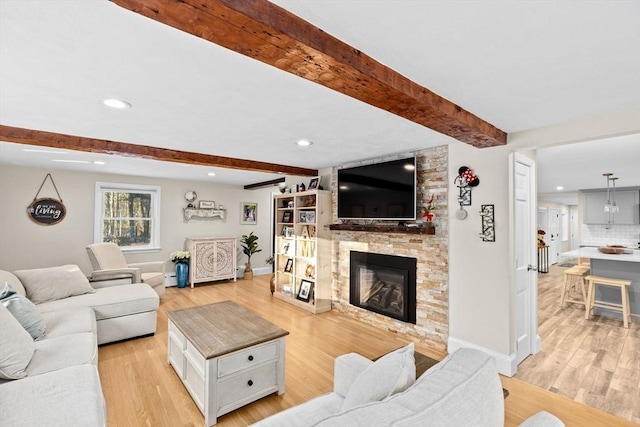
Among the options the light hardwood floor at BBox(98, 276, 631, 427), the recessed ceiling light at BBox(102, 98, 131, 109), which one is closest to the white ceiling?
the recessed ceiling light at BBox(102, 98, 131, 109)

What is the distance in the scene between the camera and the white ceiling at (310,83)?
45.3 inches

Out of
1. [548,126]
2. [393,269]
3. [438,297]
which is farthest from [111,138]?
[548,126]

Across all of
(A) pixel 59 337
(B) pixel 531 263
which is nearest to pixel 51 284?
(A) pixel 59 337

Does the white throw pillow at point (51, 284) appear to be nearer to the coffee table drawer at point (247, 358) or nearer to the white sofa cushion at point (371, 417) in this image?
the coffee table drawer at point (247, 358)

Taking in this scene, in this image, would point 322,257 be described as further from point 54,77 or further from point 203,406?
point 54,77

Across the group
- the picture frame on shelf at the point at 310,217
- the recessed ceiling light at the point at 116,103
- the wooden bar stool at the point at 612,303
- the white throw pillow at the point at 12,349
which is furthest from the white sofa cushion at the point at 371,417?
the wooden bar stool at the point at 612,303

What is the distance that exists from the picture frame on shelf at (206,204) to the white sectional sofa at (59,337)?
9.20 ft

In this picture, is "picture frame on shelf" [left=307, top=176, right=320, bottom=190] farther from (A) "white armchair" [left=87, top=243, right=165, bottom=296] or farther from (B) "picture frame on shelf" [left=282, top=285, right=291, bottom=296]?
(A) "white armchair" [left=87, top=243, right=165, bottom=296]

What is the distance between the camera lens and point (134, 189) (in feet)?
19.0

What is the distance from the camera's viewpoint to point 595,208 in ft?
21.9

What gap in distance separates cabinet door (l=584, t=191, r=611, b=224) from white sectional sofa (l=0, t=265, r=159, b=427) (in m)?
8.71

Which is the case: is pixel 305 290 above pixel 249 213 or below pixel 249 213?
below

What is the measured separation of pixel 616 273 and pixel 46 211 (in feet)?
29.4

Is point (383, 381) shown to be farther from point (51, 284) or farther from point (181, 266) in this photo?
point (181, 266)
